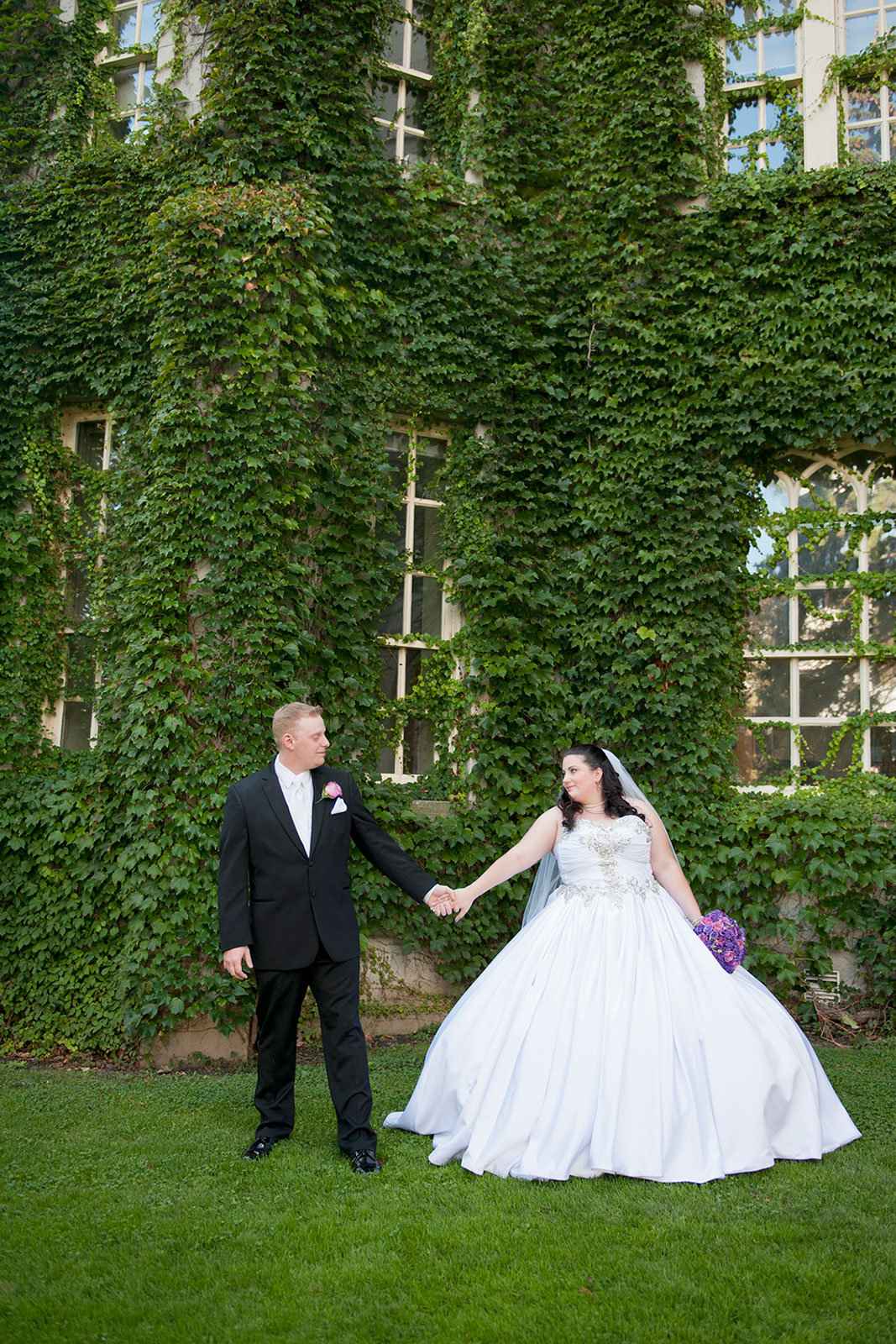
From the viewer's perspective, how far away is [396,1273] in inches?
130

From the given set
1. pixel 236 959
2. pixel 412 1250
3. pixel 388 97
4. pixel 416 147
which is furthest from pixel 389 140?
pixel 412 1250

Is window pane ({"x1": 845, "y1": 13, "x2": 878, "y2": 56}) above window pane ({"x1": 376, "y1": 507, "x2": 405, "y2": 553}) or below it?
above

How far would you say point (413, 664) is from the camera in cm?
806

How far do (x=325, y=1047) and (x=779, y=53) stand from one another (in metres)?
8.81

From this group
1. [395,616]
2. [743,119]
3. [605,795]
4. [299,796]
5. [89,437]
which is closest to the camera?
[299,796]

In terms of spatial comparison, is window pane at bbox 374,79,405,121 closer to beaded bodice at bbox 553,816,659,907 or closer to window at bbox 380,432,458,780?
window at bbox 380,432,458,780

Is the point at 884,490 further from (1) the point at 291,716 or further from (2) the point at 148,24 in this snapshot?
(2) the point at 148,24

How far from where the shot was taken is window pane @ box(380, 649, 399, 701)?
7953 mm

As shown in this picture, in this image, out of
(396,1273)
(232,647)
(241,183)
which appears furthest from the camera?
(241,183)

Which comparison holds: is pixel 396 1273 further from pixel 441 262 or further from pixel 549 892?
pixel 441 262

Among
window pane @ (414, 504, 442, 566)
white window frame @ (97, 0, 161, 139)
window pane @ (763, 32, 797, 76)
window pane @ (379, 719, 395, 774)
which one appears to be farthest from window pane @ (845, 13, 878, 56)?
window pane @ (379, 719, 395, 774)

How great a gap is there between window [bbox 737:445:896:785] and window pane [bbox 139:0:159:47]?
650 centimetres

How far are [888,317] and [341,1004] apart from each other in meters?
6.49

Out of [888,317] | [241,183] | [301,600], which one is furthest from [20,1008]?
[888,317]
